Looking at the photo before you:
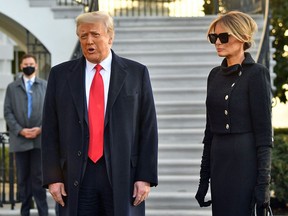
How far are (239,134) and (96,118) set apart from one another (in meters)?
0.90

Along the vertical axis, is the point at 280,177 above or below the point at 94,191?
below

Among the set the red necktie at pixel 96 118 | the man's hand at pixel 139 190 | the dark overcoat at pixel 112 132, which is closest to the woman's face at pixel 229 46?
the dark overcoat at pixel 112 132

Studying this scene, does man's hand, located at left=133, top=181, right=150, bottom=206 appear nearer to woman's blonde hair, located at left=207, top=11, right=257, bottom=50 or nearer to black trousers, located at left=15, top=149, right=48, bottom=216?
woman's blonde hair, located at left=207, top=11, right=257, bottom=50

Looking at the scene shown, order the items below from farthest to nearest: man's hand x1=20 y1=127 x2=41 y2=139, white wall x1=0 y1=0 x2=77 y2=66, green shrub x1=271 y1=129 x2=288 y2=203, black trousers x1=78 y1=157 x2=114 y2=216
→ white wall x1=0 y1=0 x2=77 y2=66 → green shrub x1=271 y1=129 x2=288 y2=203 → man's hand x1=20 y1=127 x2=41 y2=139 → black trousers x1=78 y1=157 x2=114 y2=216

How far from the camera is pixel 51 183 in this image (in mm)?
5785

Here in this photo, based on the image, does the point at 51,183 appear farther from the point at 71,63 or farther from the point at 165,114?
the point at 165,114

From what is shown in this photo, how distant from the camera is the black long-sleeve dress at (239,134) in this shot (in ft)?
18.7

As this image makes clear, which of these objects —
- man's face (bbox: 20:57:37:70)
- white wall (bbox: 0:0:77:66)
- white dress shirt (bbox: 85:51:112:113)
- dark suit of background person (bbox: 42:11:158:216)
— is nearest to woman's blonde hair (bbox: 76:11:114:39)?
dark suit of background person (bbox: 42:11:158:216)

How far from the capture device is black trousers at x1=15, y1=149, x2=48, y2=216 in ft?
33.1

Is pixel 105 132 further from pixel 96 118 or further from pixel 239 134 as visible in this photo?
pixel 239 134

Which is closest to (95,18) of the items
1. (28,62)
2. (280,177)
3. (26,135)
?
(26,135)

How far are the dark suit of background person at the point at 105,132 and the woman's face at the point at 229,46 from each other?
52 centimetres

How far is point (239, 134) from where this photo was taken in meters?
5.76

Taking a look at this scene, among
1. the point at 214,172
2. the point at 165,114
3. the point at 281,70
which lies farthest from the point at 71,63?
the point at 281,70
